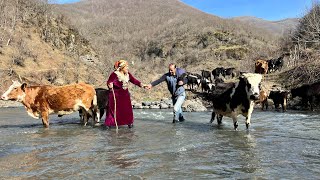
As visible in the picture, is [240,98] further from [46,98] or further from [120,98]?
[46,98]

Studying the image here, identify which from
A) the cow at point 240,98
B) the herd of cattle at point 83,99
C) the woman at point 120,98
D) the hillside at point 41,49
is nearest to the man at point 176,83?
the herd of cattle at point 83,99

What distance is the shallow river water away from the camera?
4883mm

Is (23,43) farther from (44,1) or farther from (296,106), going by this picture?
(296,106)

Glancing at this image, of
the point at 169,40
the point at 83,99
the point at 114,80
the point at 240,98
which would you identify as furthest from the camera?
the point at 169,40

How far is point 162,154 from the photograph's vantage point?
618 centimetres

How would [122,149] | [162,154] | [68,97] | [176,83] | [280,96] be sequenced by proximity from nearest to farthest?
[162,154], [122,149], [68,97], [176,83], [280,96]

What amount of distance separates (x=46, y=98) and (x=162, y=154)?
18.1 feet

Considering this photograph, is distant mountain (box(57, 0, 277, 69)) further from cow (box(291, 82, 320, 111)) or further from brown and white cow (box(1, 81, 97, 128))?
brown and white cow (box(1, 81, 97, 128))

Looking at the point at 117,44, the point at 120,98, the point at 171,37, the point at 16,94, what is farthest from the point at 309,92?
the point at 117,44

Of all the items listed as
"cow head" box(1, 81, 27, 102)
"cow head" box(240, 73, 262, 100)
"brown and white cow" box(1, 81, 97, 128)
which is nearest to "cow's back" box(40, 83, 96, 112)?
"brown and white cow" box(1, 81, 97, 128)

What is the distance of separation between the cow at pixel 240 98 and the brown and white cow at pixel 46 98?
395 cm

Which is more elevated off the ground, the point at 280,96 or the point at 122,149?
the point at 280,96

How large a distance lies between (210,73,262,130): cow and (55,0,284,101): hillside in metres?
17.2

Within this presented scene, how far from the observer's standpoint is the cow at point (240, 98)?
8.55 m
